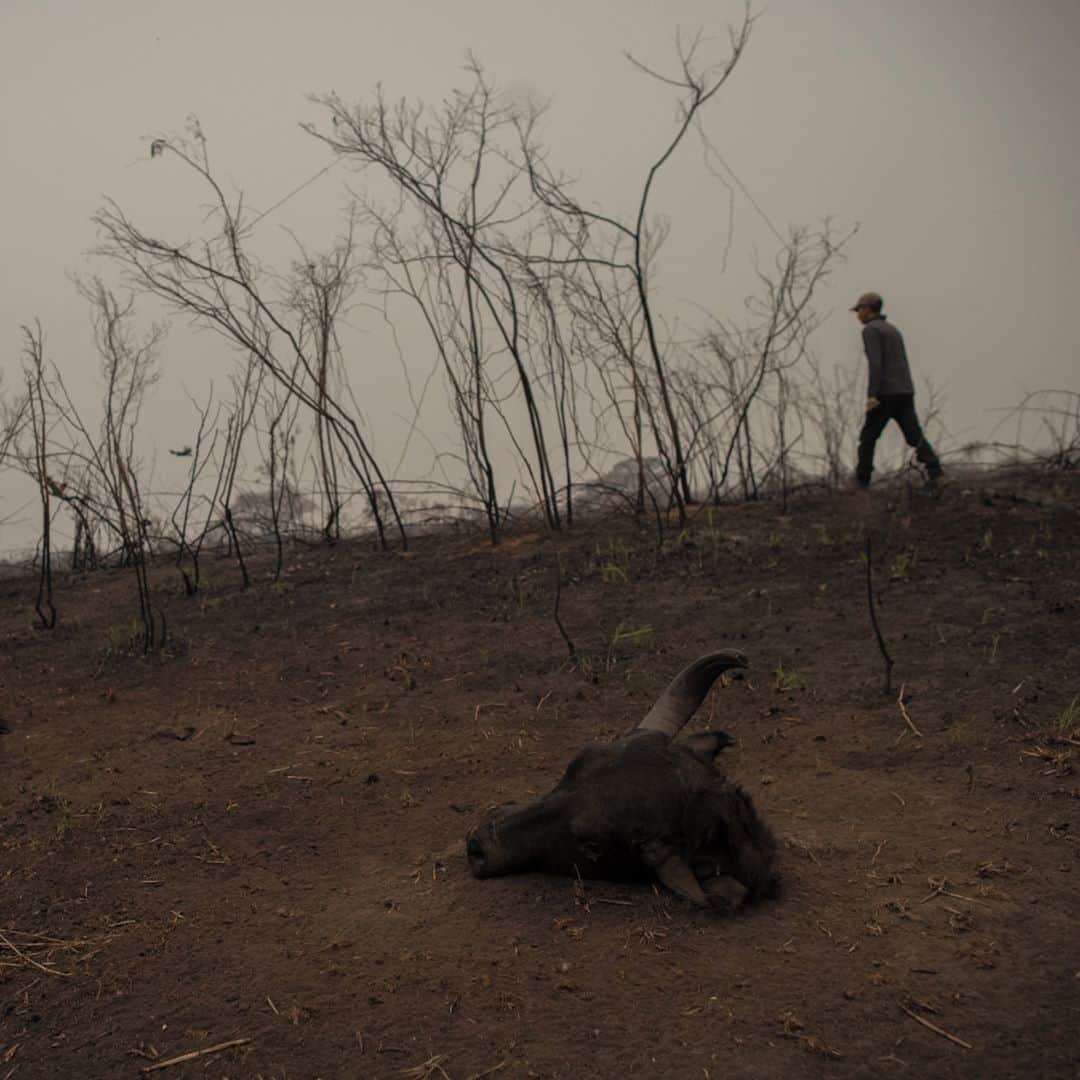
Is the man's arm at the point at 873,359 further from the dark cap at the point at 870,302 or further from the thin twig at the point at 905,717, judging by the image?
the thin twig at the point at 905,717

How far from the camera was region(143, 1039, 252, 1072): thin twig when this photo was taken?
8.64ft

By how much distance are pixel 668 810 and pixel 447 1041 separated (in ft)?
2.90

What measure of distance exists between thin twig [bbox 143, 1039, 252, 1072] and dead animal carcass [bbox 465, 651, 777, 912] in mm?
879

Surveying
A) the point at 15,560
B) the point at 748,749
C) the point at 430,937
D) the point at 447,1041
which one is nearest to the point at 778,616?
the point at 748,749

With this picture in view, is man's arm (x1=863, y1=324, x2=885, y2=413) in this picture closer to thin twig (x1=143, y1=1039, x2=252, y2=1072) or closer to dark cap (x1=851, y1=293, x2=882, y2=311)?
dark cap (x1=851, y1=293, x2=882, y2=311)

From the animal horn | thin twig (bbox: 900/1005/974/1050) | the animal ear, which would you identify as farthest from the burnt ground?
the animal horn

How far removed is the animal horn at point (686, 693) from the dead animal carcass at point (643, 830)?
0.10 m

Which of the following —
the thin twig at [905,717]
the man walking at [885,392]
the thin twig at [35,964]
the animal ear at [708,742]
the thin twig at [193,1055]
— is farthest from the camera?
the man walking at [885,392]

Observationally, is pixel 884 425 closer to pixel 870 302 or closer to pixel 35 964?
pixel 870 302

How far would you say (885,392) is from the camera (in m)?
8.11

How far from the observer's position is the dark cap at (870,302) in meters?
8.39

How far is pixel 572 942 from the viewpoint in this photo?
9.84ft

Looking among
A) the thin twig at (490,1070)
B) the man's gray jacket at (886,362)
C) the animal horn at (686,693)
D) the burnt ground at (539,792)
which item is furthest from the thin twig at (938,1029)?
the man's gray jacket at (886,362)

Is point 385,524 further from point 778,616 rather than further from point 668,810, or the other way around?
point 668,810
